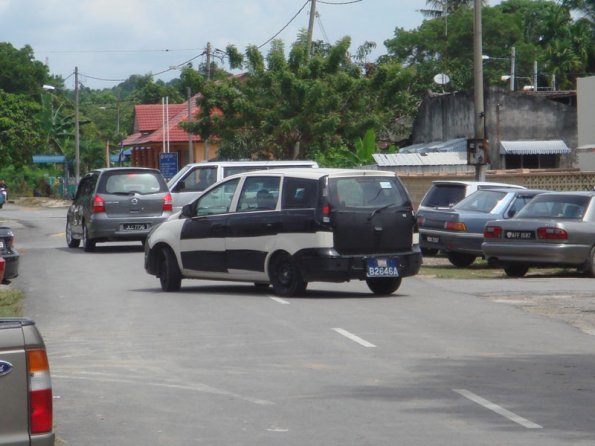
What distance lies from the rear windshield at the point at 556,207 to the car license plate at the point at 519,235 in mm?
515

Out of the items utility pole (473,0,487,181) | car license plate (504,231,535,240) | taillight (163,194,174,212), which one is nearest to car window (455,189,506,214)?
car license plate (504,231,535,240)

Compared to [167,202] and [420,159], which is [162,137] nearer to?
[420,159]

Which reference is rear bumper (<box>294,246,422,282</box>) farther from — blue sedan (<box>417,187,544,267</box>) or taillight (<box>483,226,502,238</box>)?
blue sedan (<box>417,187,544,267</box>)

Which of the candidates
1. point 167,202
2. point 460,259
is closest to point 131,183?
point 167,202

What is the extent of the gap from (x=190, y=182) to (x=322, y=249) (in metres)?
14.2

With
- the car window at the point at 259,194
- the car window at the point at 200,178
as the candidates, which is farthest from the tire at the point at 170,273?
the car window at the point at 200,178

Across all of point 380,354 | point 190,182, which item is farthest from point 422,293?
point 190,182

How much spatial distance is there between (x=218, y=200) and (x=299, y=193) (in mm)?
1668

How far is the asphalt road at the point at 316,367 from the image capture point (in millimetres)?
9070

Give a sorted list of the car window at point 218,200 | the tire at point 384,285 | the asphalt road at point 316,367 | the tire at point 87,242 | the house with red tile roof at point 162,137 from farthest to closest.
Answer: the house with red tile roof at point 162,137 < the tire at point 87,242 < the car window at point 218,200 < the tire at point 384,285 < the asphalt road at point 316,367

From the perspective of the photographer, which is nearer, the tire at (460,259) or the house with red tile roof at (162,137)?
the tire at (460,259)

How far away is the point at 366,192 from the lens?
1812cm

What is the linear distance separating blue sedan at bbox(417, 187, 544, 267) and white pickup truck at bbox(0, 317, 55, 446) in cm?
1903

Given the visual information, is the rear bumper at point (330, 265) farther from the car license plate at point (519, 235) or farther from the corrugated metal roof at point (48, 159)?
the corrugated metal roof at point (48, 159)
